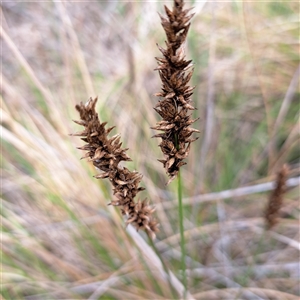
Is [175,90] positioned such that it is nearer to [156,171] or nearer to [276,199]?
[276,199]

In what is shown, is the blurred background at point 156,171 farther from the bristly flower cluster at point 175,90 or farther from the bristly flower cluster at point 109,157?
the bristly flower cluster at point 175,90

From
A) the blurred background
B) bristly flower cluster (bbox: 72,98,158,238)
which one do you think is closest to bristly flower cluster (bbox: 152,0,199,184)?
bristly flower cluster (bbox: 72,98,158,238)

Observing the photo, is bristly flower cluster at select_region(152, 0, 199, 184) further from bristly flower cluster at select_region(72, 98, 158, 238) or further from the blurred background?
the blurred background

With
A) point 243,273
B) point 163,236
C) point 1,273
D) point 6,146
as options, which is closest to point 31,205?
point 6,146

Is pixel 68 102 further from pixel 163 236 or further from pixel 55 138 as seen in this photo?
pixel 163 236

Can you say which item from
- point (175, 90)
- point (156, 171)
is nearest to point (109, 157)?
point (175, 90)

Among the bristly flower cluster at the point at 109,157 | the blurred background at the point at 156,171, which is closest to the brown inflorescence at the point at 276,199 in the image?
the blurred background at the point at 156,171
